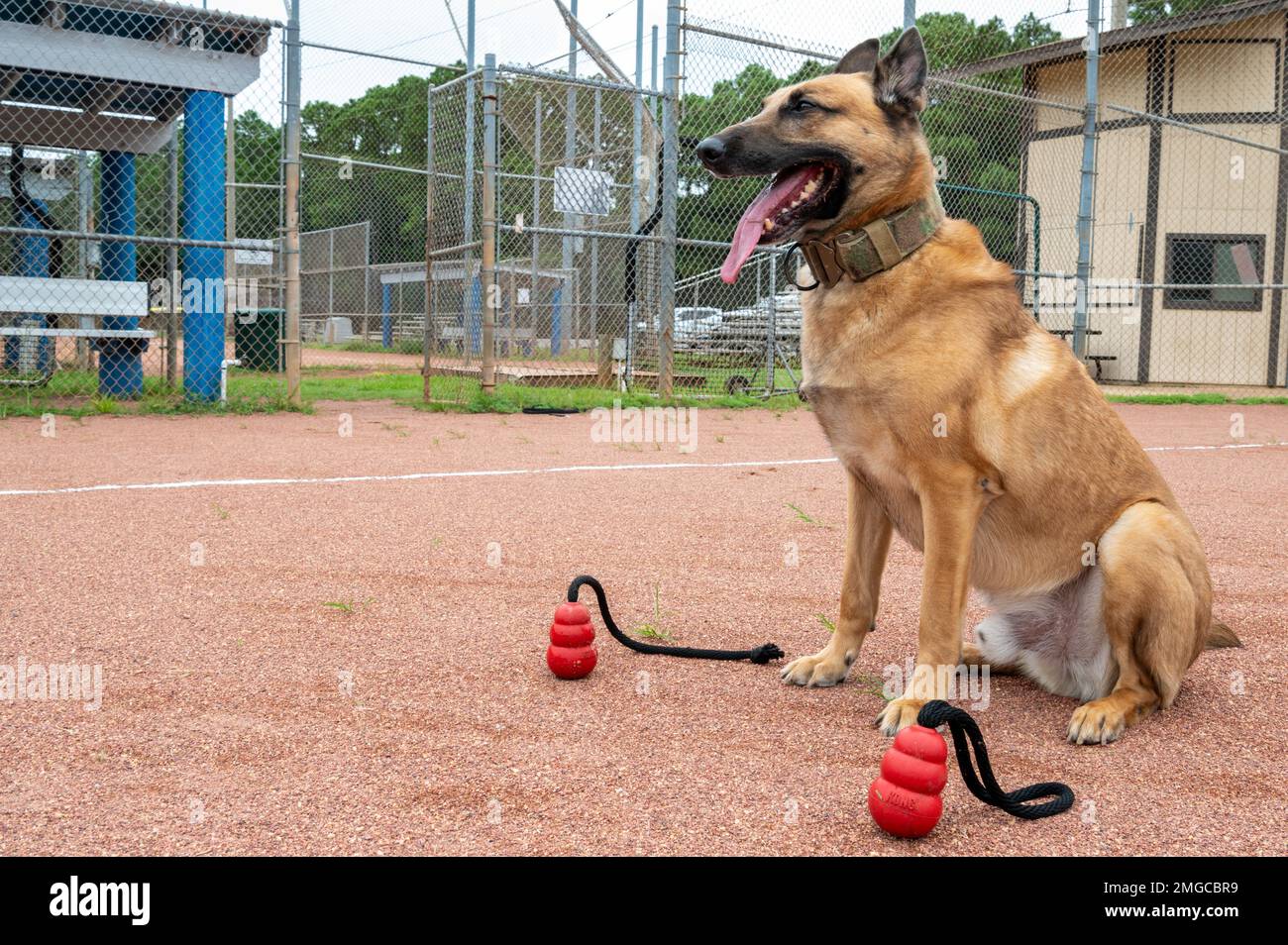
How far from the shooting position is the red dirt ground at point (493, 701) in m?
2.30

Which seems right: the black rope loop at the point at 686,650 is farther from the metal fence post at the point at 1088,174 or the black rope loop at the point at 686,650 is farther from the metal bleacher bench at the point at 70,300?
the metal fence post at the point at 1088,174

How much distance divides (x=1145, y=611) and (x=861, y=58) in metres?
1.94

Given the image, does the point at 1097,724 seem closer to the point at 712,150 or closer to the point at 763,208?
the point at 763,208

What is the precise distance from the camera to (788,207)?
126 inches

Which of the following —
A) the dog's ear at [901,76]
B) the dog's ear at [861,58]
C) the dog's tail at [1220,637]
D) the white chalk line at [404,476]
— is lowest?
the dog's tail at [1220,637]

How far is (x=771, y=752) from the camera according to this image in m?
2.76

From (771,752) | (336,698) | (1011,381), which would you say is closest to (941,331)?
(1011,381)

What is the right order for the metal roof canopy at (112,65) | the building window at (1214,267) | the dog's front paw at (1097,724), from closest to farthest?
the dog's front paw at (1097,724) → the metal roof canopy at (112,65) → the building window at (1214,267)

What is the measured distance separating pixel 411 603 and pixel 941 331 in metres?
2.14

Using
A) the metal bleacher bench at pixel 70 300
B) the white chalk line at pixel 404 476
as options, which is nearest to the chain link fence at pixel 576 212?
the metal bleacher bench at pixel 70 300

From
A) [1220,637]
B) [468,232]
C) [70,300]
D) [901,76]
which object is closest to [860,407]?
[901,76]

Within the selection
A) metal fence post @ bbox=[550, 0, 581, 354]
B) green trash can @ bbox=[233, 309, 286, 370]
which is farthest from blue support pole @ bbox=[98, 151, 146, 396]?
metal fence post @ bbox=[550, 0, 581, 354]

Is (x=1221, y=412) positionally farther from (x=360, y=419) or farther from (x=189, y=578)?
(x=189, y=578)

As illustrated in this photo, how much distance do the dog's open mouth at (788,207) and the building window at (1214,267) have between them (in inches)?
762
